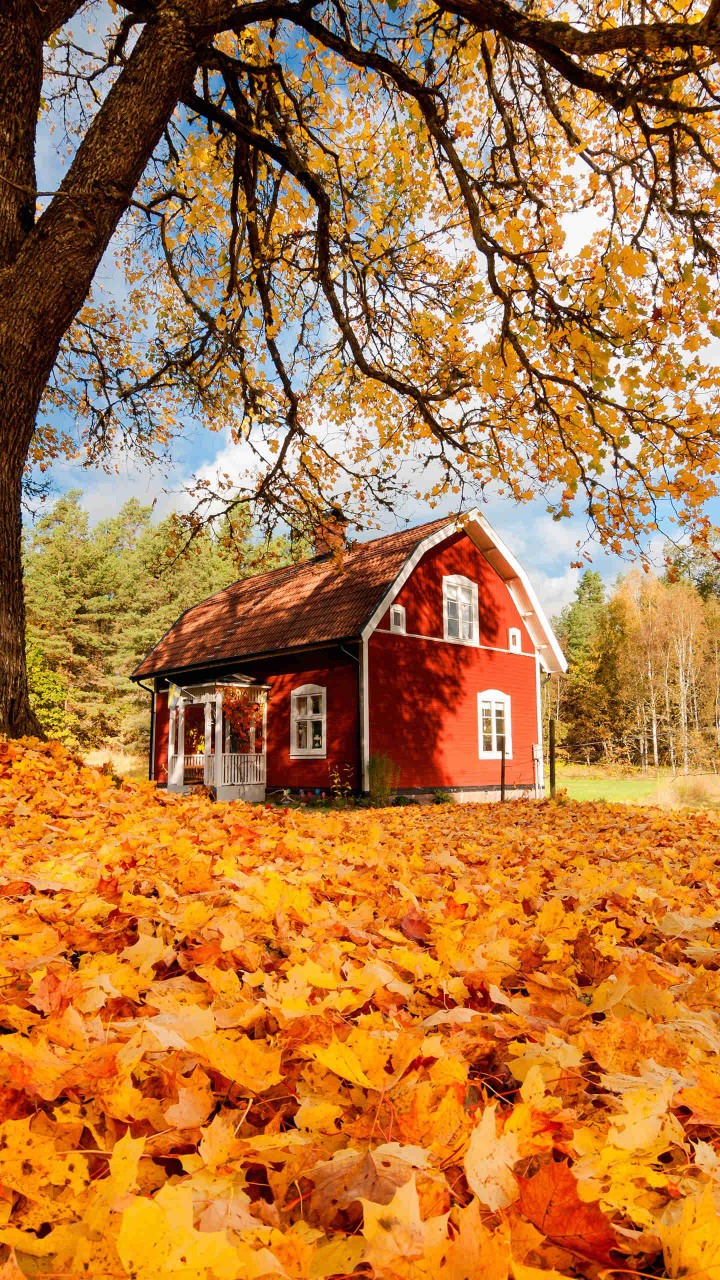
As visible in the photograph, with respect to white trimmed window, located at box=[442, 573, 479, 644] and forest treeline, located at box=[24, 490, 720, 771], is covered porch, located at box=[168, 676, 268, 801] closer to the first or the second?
white trimmed window, located at box=[442, 573, 479, 644]

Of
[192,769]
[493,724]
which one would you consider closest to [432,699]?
[493,724]

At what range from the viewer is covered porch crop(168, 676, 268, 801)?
55.0 feet

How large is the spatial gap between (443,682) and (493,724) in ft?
7.87

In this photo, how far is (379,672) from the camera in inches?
610

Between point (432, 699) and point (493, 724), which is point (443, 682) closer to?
point (432, 699)

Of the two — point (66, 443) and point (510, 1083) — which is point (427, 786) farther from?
point (510, 1083)

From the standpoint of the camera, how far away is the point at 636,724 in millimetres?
41562

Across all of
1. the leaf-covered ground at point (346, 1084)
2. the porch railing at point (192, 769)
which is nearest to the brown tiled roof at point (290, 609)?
the porch railing at point (192, 769)

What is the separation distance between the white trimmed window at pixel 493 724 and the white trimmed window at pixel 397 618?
348 cm

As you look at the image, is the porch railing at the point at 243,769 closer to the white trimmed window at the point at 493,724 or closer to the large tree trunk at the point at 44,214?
the white trimmed window at the point at 493,724

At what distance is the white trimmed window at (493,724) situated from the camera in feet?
60.0

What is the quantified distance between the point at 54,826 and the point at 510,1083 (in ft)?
9.51

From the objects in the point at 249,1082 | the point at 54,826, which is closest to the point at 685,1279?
the point at 249,1082

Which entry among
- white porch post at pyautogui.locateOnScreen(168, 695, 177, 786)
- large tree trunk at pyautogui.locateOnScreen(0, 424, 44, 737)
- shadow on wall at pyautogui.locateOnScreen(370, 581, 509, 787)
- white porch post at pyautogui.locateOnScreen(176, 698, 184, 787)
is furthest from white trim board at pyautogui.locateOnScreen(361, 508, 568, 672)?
large tree trunk at pyautogui.locateOnScreen(0, 424, 44, 737)
